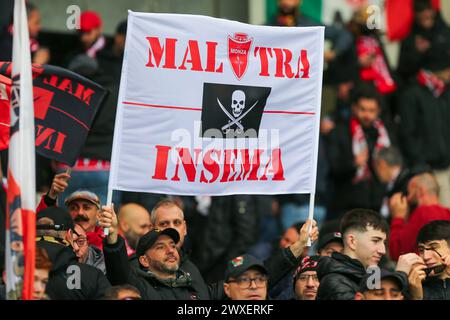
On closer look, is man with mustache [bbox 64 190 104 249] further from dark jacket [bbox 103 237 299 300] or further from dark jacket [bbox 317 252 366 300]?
dark jacket [bbox 317 252 366 300]

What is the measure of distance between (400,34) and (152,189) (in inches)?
294

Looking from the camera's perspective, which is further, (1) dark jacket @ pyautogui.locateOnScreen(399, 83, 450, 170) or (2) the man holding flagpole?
(1) dark jacket @ pyautogui.locateOnScreen(399, 83, 450, 170)

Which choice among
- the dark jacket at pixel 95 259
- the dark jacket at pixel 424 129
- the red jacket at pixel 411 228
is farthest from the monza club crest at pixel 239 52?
the dark jacket at pixel 424 129

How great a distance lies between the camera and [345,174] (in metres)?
15.4

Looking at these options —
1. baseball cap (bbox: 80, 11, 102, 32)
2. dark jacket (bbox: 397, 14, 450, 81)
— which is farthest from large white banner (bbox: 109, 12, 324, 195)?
dark jacket (bbox: 397, 14, 450, 81)

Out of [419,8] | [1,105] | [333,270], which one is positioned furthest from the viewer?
[419,8]

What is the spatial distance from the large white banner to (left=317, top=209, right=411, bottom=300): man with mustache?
483mm

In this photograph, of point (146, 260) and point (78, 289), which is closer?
point (78, 289)

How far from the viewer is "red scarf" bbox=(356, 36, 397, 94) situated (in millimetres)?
16516

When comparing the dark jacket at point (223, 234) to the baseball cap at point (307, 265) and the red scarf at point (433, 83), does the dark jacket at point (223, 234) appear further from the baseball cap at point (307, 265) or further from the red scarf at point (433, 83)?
the baseball cap at point (307, 265)

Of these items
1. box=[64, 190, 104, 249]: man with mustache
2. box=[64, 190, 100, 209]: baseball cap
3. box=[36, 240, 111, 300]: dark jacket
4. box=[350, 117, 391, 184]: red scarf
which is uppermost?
box=[350, 117, 391, 184]: red scarf
